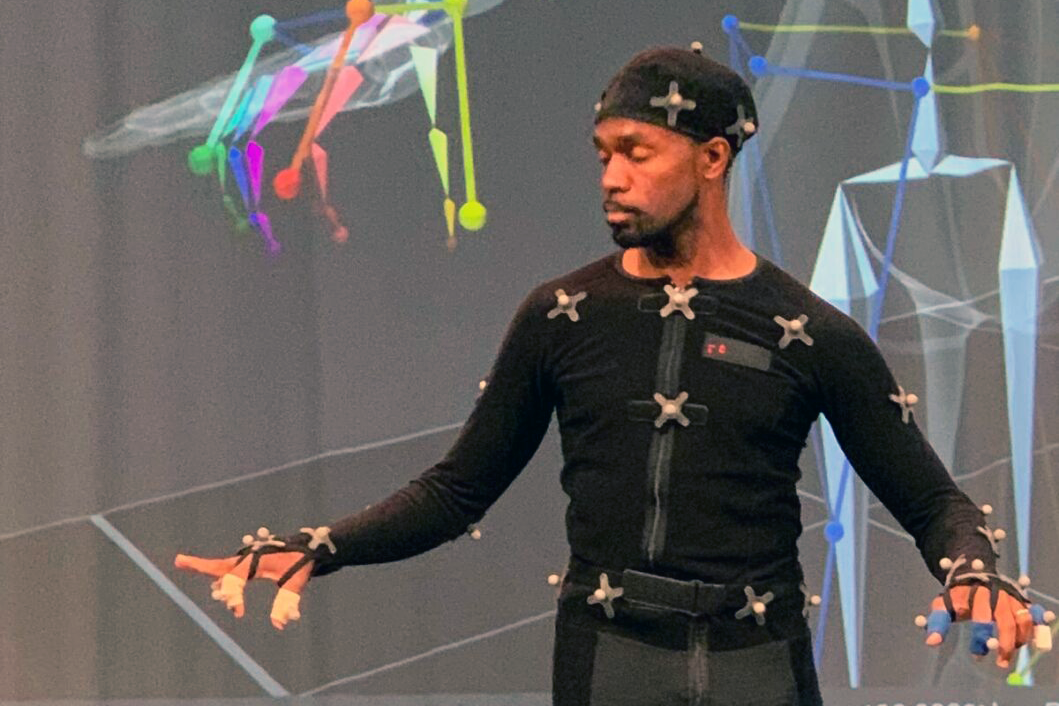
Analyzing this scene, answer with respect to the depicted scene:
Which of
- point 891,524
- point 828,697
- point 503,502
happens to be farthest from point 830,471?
point 503,502

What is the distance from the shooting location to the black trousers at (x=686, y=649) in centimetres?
138

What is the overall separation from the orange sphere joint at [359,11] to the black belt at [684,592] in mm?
1761

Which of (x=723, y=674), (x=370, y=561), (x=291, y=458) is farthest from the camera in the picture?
(x=291, y=458)

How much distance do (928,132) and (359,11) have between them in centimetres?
124

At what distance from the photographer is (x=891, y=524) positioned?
284cm

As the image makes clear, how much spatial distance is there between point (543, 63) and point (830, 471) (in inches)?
41.9

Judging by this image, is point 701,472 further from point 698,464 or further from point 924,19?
point 924,19

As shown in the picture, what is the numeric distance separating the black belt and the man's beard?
35 cm

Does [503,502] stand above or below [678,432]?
below

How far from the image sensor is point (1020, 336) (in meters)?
2.83

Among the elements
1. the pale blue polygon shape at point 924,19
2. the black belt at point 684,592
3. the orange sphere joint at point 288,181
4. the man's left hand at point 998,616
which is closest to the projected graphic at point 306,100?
the orange sphere joint at point 288,181

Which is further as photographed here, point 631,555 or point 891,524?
point 891,524

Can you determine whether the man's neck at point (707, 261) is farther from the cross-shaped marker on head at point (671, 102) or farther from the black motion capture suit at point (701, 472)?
the cross-shaped marker on head at point (671, 102)

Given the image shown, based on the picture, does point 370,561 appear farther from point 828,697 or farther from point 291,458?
point 828,697
